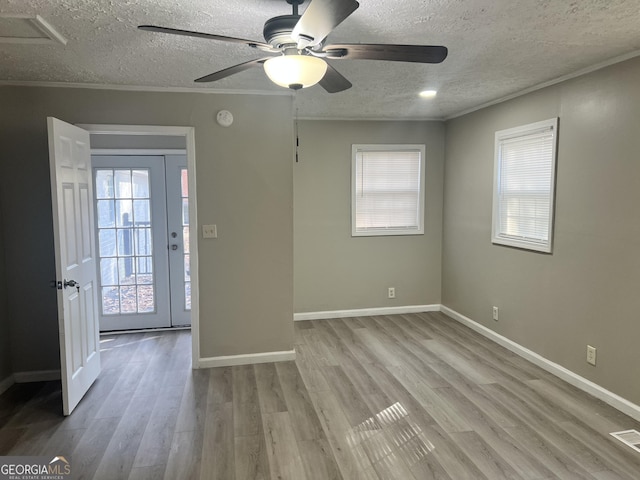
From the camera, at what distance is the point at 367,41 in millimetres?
2438

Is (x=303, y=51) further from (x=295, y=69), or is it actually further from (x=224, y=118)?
(x=224, y=118)

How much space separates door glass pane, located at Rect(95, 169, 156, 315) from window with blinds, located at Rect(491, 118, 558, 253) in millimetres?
3695

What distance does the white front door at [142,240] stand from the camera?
182 inches

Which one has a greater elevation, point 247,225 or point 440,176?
point 440,176

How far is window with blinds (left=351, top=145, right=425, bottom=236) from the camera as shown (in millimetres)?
5125

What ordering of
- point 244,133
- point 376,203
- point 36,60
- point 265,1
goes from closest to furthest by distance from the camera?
point 265,1
point 36,60
point 244,133
point 376,203

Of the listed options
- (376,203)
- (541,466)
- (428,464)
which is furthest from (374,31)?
(376,203)

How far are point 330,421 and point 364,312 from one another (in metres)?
2.50

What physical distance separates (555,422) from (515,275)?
150cm

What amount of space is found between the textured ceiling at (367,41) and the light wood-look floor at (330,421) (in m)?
2.34

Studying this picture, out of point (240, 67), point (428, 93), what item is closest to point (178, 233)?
point (428, 93)

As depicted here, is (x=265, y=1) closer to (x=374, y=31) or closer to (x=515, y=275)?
(x=374, y=31)

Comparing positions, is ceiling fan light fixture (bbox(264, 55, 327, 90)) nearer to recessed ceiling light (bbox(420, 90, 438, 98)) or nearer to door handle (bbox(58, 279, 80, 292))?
door handle (bbox(58, 279, 80, 292))

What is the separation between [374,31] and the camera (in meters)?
2.28
